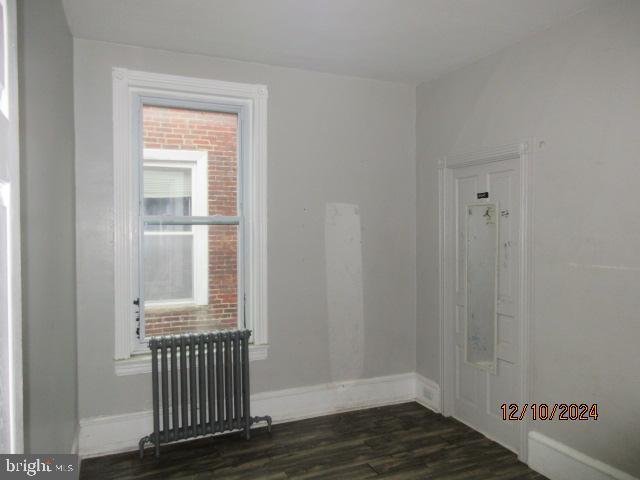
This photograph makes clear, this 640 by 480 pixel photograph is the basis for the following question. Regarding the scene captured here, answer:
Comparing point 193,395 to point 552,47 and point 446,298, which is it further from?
point 552,47

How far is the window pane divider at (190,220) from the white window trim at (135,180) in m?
0.10

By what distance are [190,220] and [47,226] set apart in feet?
4.68

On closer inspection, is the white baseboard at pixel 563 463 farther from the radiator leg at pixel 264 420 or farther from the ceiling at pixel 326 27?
the ceiling at pixel 326 27

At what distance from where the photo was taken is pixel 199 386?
10.5 feet

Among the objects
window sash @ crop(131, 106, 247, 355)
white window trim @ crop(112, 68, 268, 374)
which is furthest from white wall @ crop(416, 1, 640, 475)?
→ window sash @ crop(131, 106, 247, 355)

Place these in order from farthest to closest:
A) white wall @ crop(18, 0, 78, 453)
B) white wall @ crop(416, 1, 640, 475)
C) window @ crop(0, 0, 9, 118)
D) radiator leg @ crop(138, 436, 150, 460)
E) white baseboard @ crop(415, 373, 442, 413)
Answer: white baseboard @ crop(415, 373, 442, 413) < radiator leg @ crop(138, 436, 150, 460) < white wall @ crop(416, 1, 640, 475) < white wall @ crop(18, 0, 78, 453) < window @ crop(0, 0, 9, 118)

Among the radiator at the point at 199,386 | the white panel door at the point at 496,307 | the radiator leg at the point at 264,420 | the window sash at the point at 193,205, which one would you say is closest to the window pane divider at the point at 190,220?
the window sash at the point at 193,205

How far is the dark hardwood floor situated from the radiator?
14 cm

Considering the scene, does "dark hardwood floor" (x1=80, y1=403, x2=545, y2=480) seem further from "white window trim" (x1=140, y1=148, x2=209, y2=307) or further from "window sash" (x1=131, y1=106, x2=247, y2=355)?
"white window trim" (x1=140, y1=148, x2=209, y2=307)

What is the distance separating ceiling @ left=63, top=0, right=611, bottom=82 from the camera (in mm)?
2613

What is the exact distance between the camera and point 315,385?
12.4ft
